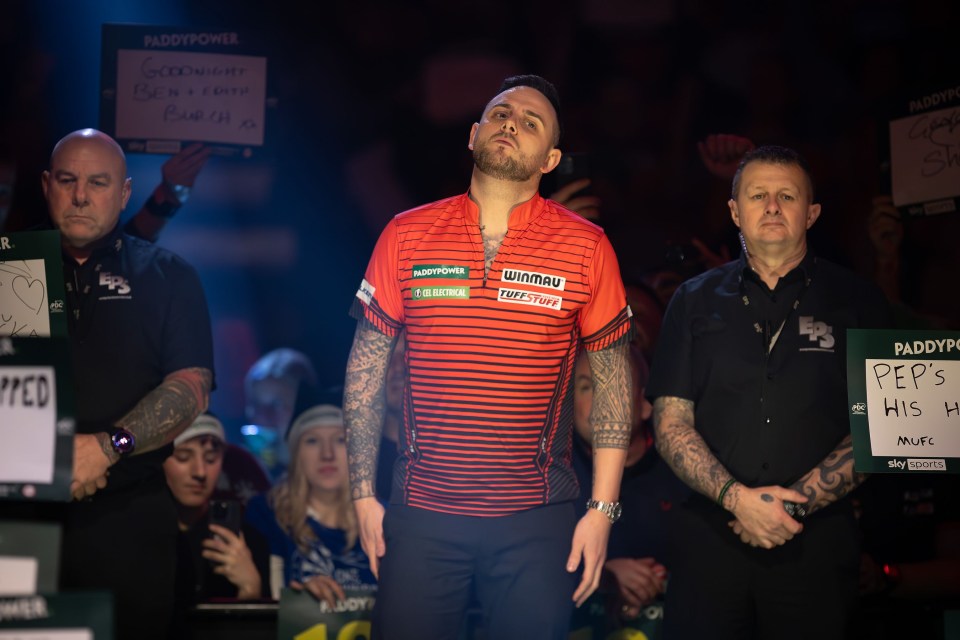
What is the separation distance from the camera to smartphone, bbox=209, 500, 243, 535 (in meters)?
4.86

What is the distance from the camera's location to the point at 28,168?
5.86 meters

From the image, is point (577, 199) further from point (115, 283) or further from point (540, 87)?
point (115, 283)

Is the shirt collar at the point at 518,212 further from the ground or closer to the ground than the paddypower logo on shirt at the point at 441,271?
further from the ground

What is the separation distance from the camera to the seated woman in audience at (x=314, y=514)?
4688 millimetres

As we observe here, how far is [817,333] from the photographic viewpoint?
11.7ft

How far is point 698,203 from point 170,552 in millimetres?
3594

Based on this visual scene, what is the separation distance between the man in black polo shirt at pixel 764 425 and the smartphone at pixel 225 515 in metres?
2.19

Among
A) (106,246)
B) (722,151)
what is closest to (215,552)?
(106,246)

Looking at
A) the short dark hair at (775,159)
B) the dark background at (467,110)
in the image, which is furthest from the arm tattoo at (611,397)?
the dark background at (467,110)

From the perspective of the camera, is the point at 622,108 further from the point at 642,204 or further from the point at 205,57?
the point at 205,57

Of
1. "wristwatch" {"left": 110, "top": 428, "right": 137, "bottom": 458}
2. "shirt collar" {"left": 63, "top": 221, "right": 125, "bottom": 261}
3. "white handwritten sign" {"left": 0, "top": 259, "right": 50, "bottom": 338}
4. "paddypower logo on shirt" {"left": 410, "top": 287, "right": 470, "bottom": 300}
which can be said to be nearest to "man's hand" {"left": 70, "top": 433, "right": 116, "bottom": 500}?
"wristwatch" {"left": 110, "top": 428, "right": 137, "bottom": 458}

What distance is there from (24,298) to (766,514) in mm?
2380

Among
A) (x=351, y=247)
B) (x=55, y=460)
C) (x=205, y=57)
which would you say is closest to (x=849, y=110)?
(x=351, y=247)

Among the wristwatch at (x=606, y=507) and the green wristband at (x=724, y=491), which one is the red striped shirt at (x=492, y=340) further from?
the green wristband at (x=724, y=491)
